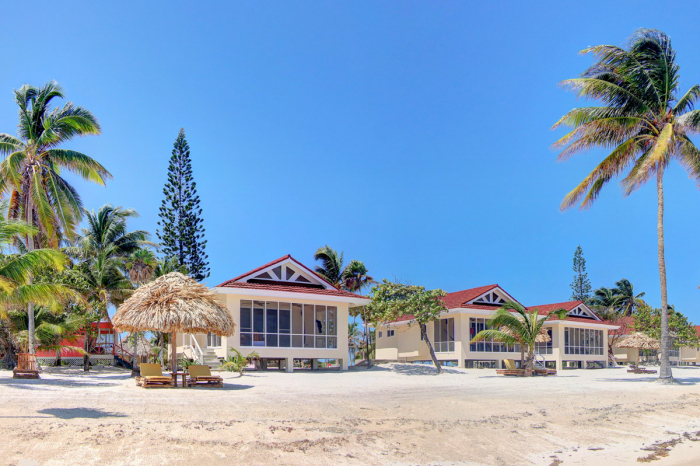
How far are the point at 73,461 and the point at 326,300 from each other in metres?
16.1

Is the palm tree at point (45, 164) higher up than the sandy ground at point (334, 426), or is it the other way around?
the palm tree at point (45, 164)

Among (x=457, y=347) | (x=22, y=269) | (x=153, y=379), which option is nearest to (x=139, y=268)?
(x=457, y=347)

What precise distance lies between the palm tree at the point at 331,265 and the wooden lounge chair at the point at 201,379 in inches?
905

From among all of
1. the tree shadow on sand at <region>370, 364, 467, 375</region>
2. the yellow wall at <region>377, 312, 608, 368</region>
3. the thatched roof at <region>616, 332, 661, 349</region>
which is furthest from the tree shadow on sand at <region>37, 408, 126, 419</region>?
the thatched roof at <region>616, 332, 661, 349</region>

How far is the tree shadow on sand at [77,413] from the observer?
9553mm

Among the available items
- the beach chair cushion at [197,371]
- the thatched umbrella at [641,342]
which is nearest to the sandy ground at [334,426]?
the beach chair cushion at [197,371]

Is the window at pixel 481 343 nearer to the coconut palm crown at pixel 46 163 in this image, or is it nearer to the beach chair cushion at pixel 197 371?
the beach chair cushion at pixel 197 371

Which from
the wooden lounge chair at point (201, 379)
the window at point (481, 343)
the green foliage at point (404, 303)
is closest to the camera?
the wooden lounge chair at point (201, 379)

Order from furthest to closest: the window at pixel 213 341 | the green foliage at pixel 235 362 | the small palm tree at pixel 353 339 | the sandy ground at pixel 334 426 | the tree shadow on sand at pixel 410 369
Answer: the small palm tree at pixel 353 339
the window at pixel 213 341
the tree shadow on sand at pixel 410 369
the green foliage at pixel 235 362
the sandy ground at pixel 334 426

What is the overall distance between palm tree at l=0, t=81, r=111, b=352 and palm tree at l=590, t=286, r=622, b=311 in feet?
152

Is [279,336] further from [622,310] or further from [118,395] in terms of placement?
[622,310]

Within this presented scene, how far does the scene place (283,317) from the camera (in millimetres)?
22953

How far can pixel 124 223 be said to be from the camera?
3198 centimetres

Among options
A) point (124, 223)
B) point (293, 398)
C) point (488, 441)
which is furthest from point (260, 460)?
point (124, 223)
